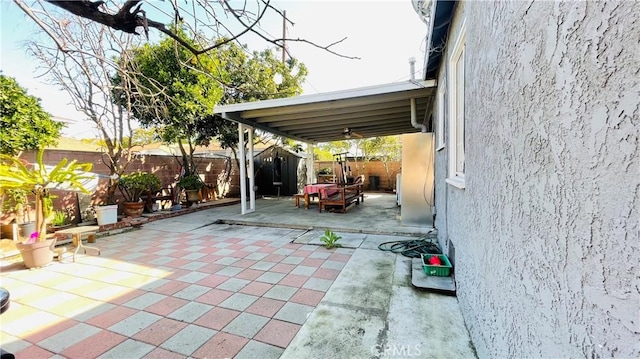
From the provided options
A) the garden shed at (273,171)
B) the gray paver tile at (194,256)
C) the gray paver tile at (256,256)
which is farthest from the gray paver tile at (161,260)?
the garden shed at (273,171)

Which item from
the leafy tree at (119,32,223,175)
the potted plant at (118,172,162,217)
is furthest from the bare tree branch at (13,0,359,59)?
the potted plant at (118,172,162,217)

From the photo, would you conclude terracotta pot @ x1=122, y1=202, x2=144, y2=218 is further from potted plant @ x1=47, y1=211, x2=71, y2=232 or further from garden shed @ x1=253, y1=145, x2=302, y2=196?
garden shed @ x1=253, y1=145, x2=302, y2=196

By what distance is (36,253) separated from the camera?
11.9 ft

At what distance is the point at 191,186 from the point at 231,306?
6.57 metres

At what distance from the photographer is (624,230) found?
601mm

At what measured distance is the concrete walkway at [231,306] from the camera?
1966mm

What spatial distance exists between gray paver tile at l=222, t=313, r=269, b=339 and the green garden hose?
7.65ft

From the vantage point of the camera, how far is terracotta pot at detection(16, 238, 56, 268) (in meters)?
3.58

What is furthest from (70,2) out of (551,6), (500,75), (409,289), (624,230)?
(409,289)

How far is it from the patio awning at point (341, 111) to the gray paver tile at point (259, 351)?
14.7 ft

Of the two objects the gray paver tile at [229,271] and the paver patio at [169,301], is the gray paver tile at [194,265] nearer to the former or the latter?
the paver patio at [169,301]

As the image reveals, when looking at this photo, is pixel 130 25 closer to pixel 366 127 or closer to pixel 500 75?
pixel 500 75

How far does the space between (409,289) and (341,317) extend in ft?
2.93

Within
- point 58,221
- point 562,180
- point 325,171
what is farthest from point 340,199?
point 325,171
